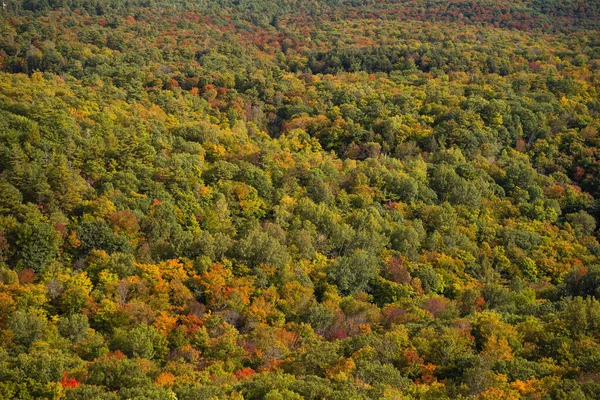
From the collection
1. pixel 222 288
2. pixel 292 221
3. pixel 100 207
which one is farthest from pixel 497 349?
pixel 100 207

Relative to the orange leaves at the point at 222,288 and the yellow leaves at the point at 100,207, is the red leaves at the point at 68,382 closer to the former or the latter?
the orange leaves at the point at 222,288

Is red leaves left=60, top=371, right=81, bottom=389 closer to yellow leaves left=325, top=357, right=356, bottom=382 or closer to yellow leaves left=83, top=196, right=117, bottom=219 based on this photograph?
yellow leaves left=325, top=357, right=356, bottom=382

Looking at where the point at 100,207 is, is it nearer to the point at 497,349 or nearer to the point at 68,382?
the point at 68,382

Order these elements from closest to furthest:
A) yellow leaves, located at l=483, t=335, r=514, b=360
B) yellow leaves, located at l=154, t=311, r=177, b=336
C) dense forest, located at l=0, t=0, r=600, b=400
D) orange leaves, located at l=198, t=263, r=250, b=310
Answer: yellow leaves, located at l=483, t=335, r=514, b=360 < dense forest, located at l=0, t=0, r=600, b=400 < yellow leaves, located at l=154, t=311, r=177, b=336 < orange leaves, located at l=198, t=263, r=250, b=310

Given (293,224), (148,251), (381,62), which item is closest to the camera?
(148,251)

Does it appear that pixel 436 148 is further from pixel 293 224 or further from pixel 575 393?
pixel 575 393

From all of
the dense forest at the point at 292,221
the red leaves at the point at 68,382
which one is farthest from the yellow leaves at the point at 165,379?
the red leaves at the point at 68,382

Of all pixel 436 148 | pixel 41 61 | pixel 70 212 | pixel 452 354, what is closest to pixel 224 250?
pixel 70 212

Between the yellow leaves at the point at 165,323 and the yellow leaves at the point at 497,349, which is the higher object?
the yellow leaves at the point at 497,349

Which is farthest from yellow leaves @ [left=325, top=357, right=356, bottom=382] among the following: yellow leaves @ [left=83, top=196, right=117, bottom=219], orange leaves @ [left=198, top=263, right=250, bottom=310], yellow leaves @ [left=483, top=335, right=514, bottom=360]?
yellow leaves @ [left=83, top=196, right=117, bottom=219]
